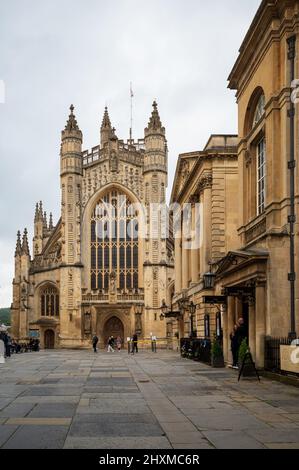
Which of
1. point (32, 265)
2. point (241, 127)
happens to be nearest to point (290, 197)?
point (241, 127)

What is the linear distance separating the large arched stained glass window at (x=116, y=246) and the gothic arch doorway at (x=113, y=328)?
3.16 metres

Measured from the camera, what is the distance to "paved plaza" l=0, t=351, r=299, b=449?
8883mm

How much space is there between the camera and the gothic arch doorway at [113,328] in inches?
2479

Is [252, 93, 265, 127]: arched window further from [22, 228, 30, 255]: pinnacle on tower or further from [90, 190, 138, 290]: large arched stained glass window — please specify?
[22, 228, 30, 255]: pinnacle on tower

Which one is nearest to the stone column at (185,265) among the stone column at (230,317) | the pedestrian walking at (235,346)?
the stone column at (230,317)

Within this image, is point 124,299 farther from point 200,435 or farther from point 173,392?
point 200,435

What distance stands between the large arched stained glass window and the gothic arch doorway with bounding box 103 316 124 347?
10.4ft

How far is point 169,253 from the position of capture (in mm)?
62469

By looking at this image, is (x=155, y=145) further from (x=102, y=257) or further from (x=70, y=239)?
(x=70, y=239)

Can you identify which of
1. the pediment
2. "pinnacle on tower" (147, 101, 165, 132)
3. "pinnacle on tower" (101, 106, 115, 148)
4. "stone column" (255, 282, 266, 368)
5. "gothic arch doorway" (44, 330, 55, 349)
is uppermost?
"pinnacle on tower" (101, 106, 115, 148)

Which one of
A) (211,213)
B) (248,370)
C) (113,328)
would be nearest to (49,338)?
(113,328)

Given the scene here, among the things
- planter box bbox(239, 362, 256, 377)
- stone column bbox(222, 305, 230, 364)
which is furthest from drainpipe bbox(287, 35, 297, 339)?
stone column bbox(222, 305, 230, 364)

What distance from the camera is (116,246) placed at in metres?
63.2

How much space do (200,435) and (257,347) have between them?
1209cm
